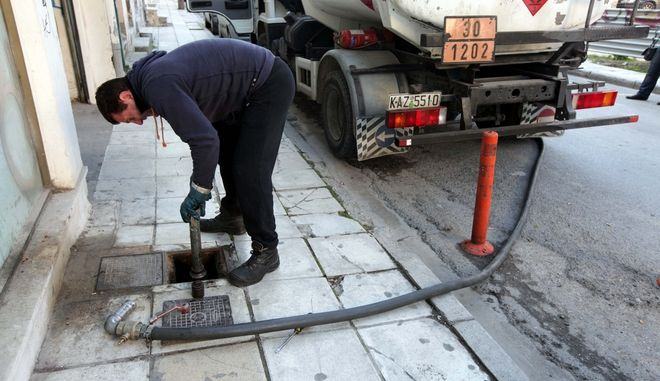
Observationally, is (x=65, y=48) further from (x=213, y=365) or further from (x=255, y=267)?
(x=213, y=365)

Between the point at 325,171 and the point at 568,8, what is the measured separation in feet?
9.06

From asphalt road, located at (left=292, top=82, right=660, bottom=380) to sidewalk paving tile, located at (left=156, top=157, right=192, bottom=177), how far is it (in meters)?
1.40

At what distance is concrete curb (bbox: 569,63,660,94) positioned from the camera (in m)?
10.4

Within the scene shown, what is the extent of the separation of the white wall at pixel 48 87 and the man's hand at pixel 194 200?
1.33 metres

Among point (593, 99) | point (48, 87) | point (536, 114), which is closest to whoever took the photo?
point (48, 87)

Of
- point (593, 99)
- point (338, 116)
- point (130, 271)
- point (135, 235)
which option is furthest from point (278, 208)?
point (593, 99)

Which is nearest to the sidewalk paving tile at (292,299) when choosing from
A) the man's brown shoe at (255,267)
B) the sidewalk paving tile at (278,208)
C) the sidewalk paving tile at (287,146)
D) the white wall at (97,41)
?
the man's brown shoe at (255,267)

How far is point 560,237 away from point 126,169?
4.06 metres

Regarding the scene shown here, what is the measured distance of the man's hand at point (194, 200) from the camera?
2732mm

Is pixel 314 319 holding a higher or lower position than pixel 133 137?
higher

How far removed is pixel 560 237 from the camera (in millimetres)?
4078

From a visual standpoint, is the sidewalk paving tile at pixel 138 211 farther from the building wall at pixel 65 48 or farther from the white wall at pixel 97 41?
the white wall at pixel 97 41

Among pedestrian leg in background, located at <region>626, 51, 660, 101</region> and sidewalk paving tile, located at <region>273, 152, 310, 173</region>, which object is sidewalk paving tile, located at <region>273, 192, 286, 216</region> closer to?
sidewalk paving tile, located at <region>273, 152, 310, 173</region>

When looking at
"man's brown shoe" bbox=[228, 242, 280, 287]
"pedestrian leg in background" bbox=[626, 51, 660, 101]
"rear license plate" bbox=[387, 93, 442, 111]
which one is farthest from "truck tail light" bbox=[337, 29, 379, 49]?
"pedestrian leg in background" bbox=[626, 51, 660, 101]
